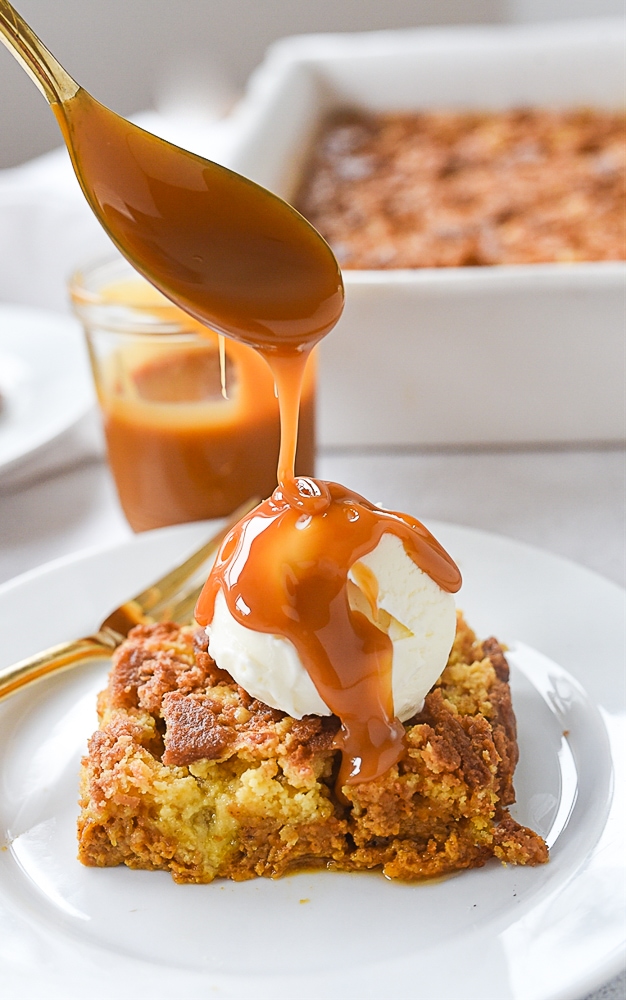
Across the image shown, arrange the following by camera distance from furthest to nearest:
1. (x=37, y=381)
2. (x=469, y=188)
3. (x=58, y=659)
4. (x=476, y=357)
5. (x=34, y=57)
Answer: (x=469, y=188), (x=37, y=381), (x=476, y=357), (x=58, y=659), (x=34, y=57)

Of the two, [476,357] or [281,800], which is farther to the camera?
[476,357]

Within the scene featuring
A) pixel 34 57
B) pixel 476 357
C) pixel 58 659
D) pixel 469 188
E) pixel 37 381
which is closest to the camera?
pixel 34 57

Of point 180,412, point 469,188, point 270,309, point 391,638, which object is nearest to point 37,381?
point 180,412

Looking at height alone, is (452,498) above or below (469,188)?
below

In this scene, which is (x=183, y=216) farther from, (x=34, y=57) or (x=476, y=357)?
(x=476, y=357)

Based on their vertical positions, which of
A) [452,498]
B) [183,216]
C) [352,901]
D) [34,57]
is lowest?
[452,498]

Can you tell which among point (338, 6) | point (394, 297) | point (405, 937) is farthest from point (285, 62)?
point (405, 937)

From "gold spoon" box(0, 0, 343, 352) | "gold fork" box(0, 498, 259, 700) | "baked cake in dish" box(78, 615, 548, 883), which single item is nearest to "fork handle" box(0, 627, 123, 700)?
"gold fork" box(0, 498, 259, 700)
